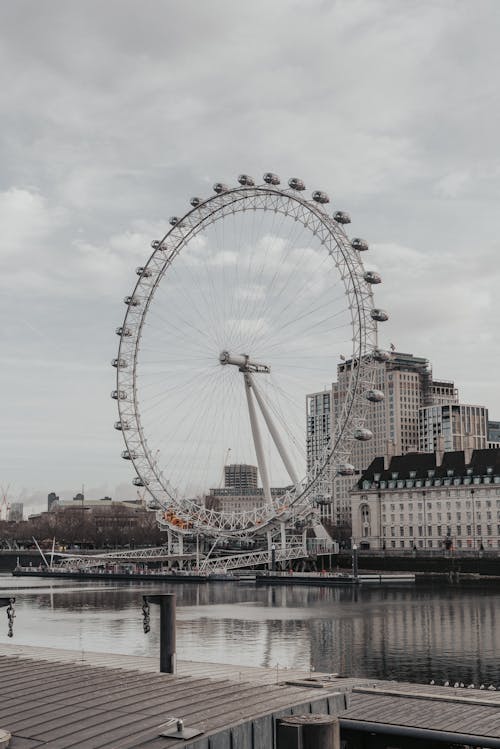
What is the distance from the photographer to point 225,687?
16.8 meters

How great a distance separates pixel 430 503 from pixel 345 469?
48946 millimetres

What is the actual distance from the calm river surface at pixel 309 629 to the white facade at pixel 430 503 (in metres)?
36.8

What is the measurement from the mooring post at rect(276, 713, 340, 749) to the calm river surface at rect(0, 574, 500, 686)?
2594 cm

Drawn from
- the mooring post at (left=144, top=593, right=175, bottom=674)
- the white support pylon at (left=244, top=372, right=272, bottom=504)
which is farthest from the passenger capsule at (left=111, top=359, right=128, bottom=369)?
the mooring post at (left=144, top=593, right=175, bottom=674)

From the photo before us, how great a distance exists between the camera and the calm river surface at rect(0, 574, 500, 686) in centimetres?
4228

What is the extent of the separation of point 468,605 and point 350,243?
3475 centimetres

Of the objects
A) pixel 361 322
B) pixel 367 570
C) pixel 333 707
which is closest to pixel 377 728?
pixel 333 707

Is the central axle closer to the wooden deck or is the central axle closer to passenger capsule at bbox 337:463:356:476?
passenger capsule at bbox 337:463:356:476

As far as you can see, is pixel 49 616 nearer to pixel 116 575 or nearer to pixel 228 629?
pixel 228 629

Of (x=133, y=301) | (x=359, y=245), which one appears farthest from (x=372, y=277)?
(x=133, y=301)

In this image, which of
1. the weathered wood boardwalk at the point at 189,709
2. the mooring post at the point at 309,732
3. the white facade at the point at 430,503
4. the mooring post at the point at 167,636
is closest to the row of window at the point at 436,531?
the white facade at the point at 430,503

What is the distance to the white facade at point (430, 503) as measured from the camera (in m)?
127

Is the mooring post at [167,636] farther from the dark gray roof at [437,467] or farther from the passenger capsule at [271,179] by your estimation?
the dark gray roof at [437,467]

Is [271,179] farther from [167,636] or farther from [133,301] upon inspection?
[167,636]
